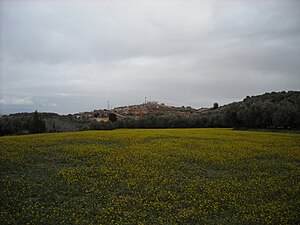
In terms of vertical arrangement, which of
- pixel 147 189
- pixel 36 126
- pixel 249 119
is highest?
pixel 249 119

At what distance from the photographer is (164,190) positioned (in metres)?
14.1

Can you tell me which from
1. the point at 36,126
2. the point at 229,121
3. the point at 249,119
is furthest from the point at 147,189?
the point at 229,121

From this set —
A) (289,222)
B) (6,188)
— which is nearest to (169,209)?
(289,222)

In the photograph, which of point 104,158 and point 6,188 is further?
point 104,158

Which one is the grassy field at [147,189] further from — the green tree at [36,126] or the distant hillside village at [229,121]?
the green tree at [36,126]

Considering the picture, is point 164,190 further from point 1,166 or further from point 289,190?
point 1,166

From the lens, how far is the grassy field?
10711mm

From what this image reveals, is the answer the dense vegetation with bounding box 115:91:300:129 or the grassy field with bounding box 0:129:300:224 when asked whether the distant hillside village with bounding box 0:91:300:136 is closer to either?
the dense vegetation with bounding box 115:91:300:129

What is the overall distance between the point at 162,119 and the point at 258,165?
65.5m

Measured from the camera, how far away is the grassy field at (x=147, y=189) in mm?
10711

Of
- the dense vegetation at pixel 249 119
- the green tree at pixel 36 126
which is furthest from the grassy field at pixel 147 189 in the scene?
the green tree at pixel 36 126

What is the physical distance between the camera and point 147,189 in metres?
14.2

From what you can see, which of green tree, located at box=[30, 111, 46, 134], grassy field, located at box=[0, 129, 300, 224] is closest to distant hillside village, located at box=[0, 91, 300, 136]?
green tree, located at box=[30, 111, 46, 134]

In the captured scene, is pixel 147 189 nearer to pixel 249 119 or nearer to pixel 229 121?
pixel 249 119
